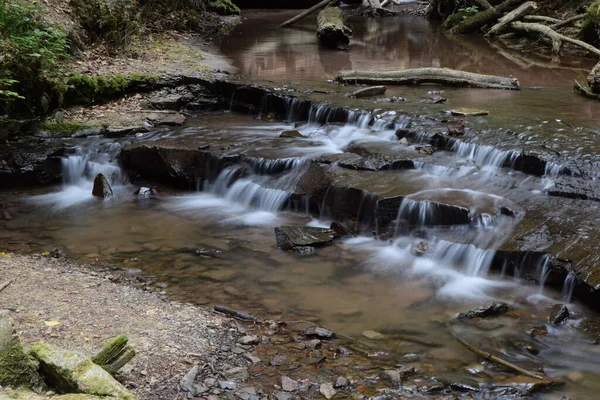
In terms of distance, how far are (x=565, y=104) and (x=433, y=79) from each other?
8.46 feet

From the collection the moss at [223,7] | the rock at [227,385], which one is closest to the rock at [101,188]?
the rock at [227,385]

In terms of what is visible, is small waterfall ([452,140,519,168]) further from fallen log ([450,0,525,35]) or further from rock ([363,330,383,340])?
fallen log ([450,0,525,35])

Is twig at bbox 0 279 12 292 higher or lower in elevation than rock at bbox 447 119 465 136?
lower

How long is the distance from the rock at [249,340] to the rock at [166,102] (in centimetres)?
712

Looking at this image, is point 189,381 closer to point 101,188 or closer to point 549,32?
point 101,188

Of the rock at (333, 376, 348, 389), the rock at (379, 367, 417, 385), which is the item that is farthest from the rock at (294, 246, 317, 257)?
the rock at (333, 376, 348, 389)

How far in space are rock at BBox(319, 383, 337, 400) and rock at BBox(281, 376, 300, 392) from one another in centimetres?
17

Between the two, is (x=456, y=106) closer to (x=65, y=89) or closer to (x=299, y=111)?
(x=299, y=111)

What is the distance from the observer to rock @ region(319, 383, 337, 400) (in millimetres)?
4047

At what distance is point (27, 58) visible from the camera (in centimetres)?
904

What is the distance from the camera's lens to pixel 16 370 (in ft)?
10.2

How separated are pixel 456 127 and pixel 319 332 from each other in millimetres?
4894

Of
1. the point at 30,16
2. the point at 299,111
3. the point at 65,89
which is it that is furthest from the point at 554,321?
the point at 30,16

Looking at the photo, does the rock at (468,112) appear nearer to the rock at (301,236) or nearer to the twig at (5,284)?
the rock at (301,236)
